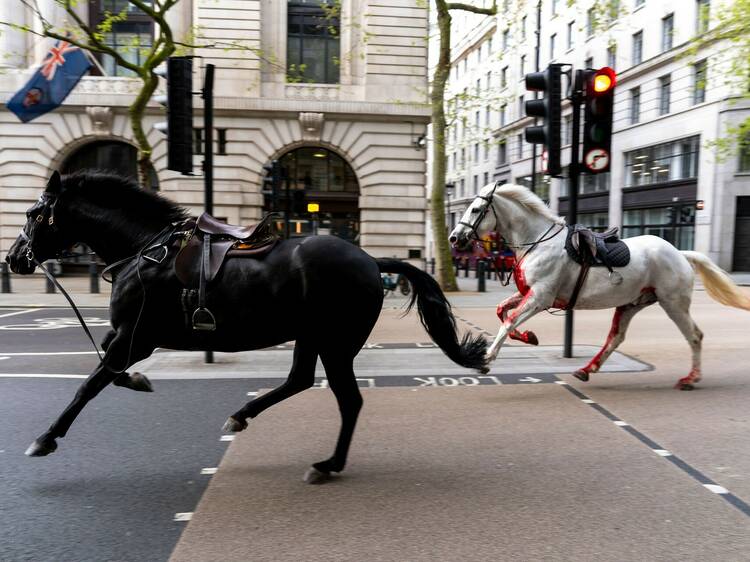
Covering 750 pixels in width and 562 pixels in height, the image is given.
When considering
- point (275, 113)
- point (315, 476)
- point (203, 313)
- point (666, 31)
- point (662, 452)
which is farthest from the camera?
point (666, 31)

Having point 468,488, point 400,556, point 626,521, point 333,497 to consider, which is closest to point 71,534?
point 333,497

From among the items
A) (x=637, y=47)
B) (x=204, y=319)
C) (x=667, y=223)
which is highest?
(x=637, y=47)

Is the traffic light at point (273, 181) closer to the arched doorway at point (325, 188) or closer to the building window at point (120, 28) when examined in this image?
the arched doorway at point (325, 188)

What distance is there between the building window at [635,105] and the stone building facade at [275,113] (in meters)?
17.4

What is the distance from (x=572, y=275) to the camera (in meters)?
6.05

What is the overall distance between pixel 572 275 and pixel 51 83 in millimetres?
18372

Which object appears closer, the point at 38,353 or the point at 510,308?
the point at 510,308

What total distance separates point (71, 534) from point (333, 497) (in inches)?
56.4

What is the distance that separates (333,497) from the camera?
338cm

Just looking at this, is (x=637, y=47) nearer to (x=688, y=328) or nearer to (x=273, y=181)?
(x=273, y=181)

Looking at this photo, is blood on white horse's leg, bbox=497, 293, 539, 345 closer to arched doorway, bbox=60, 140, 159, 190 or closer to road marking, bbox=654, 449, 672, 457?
road marking, bbox=654, 449, 672, 457

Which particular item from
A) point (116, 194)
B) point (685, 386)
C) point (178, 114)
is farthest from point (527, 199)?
point (178, 114)

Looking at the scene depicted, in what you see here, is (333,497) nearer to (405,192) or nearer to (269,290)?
(269,290)

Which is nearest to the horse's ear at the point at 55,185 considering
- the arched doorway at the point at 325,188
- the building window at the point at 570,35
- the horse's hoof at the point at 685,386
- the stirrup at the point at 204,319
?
the stirrup at the point at 204,319
